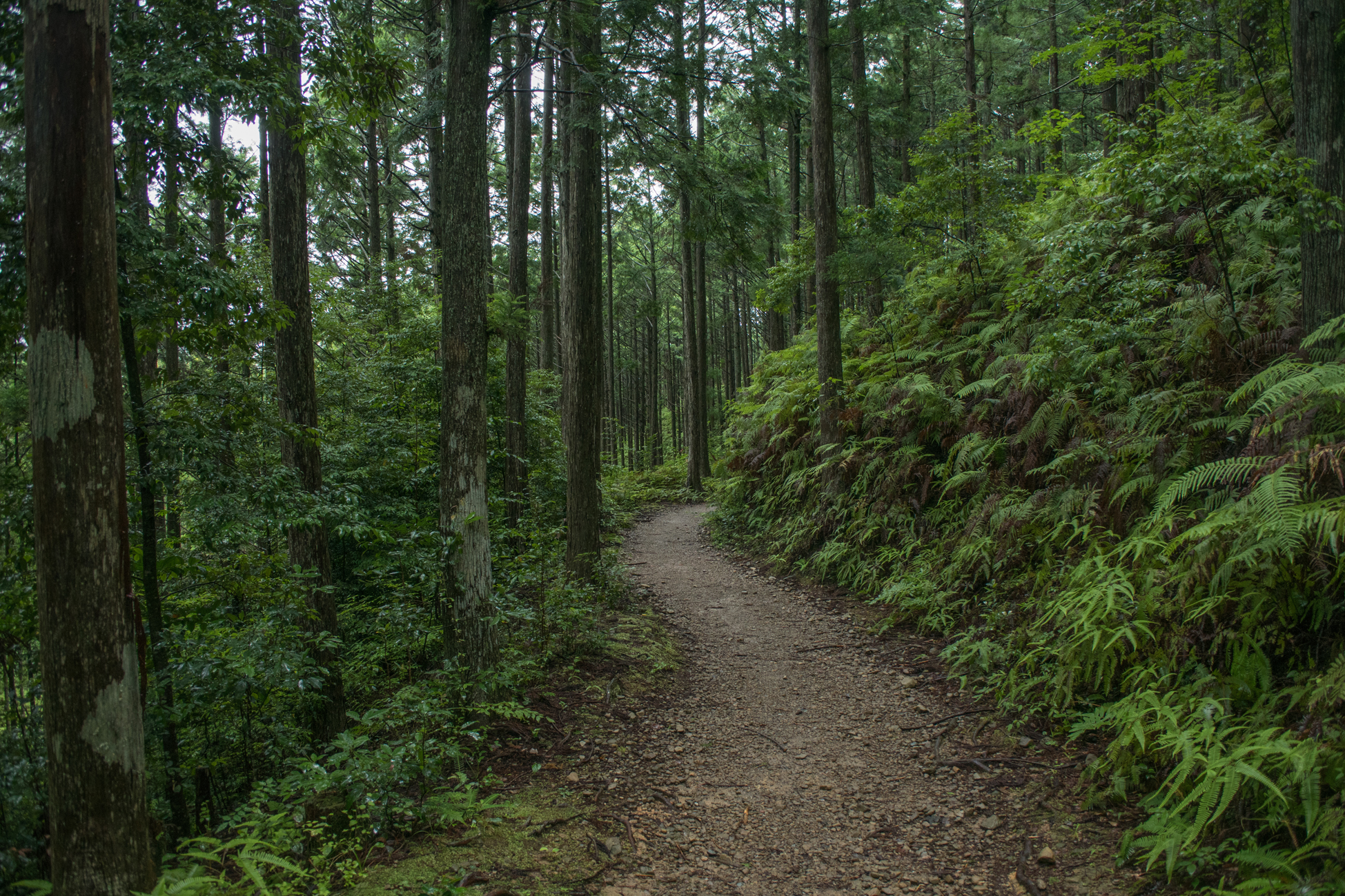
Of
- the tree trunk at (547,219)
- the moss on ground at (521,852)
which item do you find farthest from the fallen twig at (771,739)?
the tree trunk at (547,219)

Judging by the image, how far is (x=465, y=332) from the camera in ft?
16.7

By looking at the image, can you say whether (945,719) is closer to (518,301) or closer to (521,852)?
(521,852)

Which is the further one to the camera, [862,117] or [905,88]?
[905,88]

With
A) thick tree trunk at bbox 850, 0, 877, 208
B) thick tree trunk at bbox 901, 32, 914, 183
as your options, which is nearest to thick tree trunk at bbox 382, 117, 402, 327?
thick tree trunk at bbox 850, 0, 877, 208

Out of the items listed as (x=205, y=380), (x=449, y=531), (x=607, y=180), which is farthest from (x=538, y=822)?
(x=607, y=180)

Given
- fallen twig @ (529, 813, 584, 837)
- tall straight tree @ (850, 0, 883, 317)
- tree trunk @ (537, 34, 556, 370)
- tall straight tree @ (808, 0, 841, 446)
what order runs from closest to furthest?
fallen twig @ (529, 813, 584, 837) < tall straight tree @ (808, 0, 841, 446) < tall straight tree @ (850, 0, 883, 317) < tree trunk @ (537, 34, 556, 370)

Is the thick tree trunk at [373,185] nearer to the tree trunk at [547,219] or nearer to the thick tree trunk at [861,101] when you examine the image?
the tree trunk at [547,219]

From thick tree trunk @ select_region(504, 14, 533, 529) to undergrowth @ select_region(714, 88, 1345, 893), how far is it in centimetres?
453

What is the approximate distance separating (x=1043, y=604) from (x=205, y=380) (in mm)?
6879

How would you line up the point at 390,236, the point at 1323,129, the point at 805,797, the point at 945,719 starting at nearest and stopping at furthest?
1. the point at 805,797
2. the point at 1323,129
3. the point at 945,719
4. the point at 390,236

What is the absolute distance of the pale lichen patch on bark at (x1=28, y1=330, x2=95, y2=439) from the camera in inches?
104

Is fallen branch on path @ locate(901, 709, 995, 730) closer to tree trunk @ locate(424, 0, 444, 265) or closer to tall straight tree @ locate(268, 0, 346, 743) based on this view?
tall straight tree @ locate(268, 0, 346, 743)

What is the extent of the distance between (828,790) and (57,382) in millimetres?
4755

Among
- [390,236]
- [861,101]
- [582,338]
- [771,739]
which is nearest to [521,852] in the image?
[771,739]
